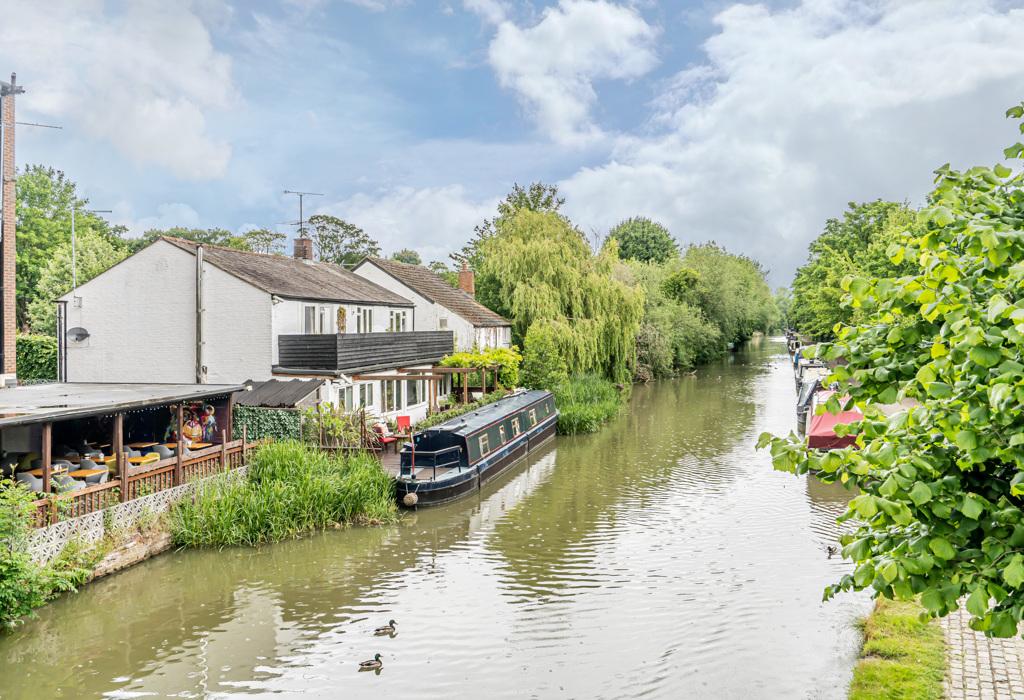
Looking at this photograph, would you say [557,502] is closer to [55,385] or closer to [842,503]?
[842,503]

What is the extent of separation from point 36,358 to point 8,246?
365 inches

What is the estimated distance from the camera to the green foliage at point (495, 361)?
32719 mm

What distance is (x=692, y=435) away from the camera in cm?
3375

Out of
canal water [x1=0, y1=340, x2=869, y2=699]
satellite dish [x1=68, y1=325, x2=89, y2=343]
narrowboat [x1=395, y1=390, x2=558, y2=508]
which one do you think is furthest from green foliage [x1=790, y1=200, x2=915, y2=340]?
satellite dish [x1=68, y1=325, x2=89, y2=343]

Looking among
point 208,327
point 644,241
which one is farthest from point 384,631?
point 644,241

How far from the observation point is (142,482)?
1673 centimetres

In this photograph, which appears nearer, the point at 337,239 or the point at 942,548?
the point at 942,548

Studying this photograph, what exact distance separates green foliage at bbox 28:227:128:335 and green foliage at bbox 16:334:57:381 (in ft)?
42.3

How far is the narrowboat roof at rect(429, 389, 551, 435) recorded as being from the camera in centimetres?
2327

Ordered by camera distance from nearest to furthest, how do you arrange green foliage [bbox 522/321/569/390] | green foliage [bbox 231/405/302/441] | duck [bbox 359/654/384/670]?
duck [bbox 359/654/384/670] < green foliage [bbox 231/405/302/441] < green foliage [bbox 522/321/569/390]

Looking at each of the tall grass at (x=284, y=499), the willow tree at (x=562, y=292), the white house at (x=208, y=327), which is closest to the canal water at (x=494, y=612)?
the tall grass at (x=284, y=499)

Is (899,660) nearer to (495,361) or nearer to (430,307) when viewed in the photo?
(495,361)

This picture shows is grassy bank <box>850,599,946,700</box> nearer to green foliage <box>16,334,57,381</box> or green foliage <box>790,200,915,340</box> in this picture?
green foliage <box>16,334,57,381</box>

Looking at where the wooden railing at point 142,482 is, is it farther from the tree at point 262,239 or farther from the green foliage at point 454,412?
the tree at point 262,239
